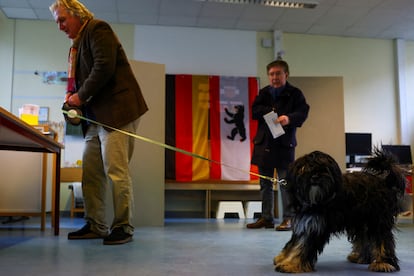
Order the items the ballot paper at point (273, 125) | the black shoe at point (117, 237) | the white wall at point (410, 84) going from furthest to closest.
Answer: the white wall at point (410, 84) → the ballot paper at point (273, 125) → the black shoe at point (117, 237)

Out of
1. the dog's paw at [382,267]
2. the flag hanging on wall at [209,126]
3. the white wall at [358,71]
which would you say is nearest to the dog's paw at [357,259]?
the dog's paw at [382,267]

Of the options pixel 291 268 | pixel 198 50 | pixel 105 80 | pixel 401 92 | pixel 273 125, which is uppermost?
pixel 198 50

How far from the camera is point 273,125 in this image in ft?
11.8

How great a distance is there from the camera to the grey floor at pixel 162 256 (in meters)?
1.82

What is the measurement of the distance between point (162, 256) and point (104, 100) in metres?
1.07

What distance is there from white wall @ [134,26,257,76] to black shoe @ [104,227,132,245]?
14.4 ft

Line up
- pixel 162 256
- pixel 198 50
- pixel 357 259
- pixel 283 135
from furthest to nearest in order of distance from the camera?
pixel 198 50 → pixel 283 135 → pixel 162 256 → pixel 357 259

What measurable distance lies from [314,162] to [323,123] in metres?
4.05

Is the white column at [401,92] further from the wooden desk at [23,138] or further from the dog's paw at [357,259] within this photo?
the wooden desk at [23,138]

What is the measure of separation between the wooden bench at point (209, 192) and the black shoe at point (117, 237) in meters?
3.42

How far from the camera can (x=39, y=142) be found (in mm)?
2811

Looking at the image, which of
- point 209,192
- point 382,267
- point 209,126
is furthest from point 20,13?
point 382,267

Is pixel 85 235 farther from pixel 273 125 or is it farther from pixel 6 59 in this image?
pixel 6 59

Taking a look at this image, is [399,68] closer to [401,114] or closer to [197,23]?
[401,114]
